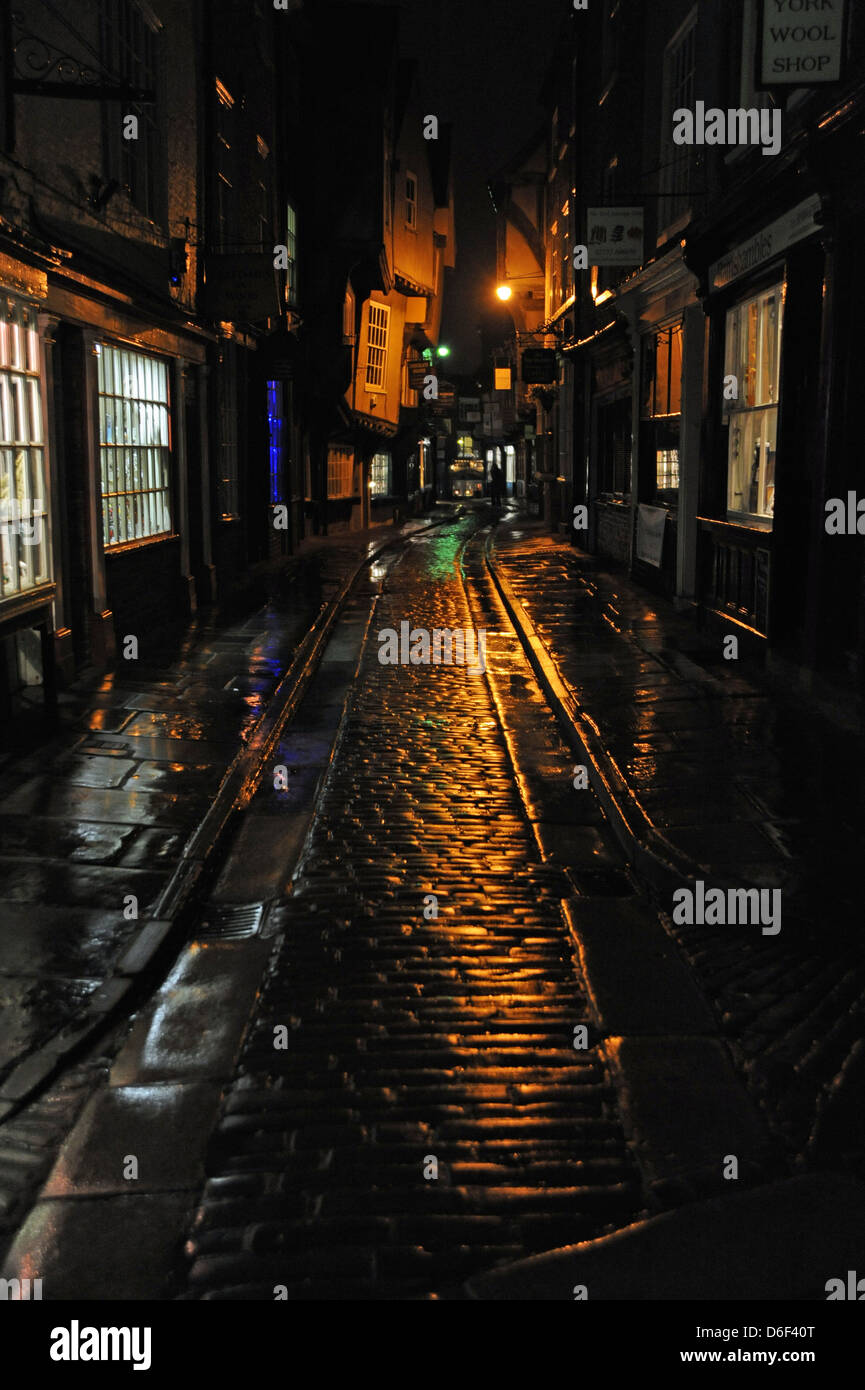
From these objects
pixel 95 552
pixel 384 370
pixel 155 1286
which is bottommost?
pixel 155 1286

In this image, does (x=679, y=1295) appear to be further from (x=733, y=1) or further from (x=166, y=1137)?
(x=733, y=1)

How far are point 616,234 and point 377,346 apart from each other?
2078cm

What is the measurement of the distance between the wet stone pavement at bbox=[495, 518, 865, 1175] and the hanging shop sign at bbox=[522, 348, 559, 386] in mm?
18119

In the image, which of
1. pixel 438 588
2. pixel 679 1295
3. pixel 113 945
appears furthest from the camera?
pixel 438 588

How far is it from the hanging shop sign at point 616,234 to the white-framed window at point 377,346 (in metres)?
19.1

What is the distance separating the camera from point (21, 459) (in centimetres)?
998

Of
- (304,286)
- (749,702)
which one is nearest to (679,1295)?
(749,702)

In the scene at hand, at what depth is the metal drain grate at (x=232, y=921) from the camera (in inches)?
230

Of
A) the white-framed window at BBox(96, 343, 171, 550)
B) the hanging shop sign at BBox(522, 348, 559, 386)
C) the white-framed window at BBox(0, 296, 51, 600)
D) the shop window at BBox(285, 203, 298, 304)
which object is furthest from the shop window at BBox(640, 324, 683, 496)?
the hanging shop sign at BBox(522, 348, 559, 386)

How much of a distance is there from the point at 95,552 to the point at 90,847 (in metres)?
6.15

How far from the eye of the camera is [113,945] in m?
5.55

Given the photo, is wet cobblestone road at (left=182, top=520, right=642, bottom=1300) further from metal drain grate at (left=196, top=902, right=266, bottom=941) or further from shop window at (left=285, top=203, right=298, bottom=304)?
shop window at (left=285, top=203, right=298, bottom=304)

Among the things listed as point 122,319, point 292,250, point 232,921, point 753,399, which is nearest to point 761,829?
point 232,921

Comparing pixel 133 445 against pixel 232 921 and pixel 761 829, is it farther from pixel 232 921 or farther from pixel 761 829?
pixel 761 829
